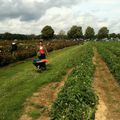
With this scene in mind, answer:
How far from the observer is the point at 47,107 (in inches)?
552

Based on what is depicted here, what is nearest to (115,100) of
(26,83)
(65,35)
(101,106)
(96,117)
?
(101,106)

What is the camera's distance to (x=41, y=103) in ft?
48.6

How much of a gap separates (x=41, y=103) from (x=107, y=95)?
372 cm

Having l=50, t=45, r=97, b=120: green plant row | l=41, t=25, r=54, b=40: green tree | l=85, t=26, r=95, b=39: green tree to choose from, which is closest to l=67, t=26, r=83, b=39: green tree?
l=85, t=26, r=95, b=39: green tree

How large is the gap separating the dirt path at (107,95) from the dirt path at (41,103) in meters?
2.05

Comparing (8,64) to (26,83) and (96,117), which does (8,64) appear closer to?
(26,83)

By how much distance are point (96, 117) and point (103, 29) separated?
153891 mm

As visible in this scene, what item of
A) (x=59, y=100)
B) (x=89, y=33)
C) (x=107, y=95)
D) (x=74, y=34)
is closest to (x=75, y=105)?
(x=59, y=100)

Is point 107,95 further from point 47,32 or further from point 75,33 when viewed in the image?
point 75,33

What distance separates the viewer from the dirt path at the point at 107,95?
43.9 ft

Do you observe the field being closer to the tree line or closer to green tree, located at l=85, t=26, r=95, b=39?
the tree line

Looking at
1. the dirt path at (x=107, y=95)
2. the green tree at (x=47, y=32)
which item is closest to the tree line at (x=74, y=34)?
the green tree at (x=47, y=32)

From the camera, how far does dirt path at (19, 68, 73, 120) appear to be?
12.9 meters

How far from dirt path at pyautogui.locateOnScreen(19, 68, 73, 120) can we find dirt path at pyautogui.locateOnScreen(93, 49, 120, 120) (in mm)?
2051
